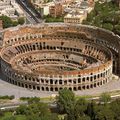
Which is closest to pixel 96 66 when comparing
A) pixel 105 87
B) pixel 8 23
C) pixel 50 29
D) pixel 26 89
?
pixel 105 87

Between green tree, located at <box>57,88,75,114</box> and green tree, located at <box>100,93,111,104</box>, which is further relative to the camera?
green tree, located at <box>100,93,111,104</box>

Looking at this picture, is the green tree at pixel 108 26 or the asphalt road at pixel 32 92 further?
the green tree at pixel 108 26

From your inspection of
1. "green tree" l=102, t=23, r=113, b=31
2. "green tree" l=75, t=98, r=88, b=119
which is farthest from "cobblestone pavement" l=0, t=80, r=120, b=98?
"green tree" l=102, t=23, r=113, b=31

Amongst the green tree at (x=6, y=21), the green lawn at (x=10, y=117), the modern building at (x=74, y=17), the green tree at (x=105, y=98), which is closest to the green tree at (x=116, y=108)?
the green tree at (x=105, y=98)

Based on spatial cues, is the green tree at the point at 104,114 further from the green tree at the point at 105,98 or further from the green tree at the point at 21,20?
the green tree at the point at 21,20

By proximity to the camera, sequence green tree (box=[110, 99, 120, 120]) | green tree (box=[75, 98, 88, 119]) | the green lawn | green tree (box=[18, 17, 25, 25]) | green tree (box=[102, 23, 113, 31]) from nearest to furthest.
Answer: the green lawn, green tree (box=[110, 99, 120, 120]), green tree (box=[75, 98, 88, 119]), green tree (box=[102, 23, 113, 31]), green tree (box=[18, 17, 25, 25])

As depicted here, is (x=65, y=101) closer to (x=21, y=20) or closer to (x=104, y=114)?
(x=104, y=114)

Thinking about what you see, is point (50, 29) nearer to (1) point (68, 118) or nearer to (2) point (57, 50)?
(2) point (57, 50)


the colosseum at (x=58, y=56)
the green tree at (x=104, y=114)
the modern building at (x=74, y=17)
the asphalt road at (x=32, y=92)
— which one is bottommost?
the asphalt road at (x=32, y=92)

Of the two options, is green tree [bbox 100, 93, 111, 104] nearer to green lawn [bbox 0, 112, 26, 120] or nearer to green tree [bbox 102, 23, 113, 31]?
green lawn [bbox 0, 112, 26, 120]
